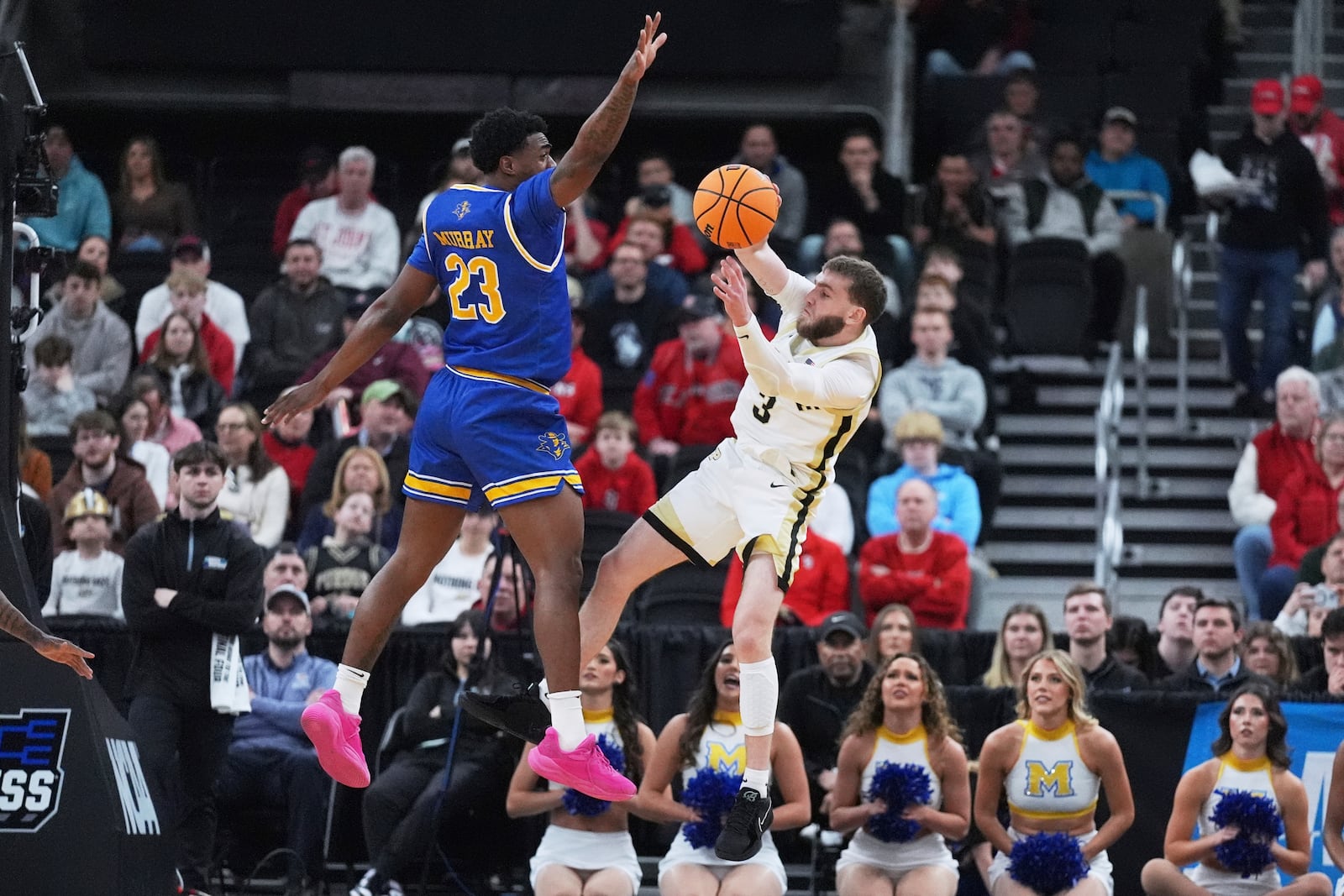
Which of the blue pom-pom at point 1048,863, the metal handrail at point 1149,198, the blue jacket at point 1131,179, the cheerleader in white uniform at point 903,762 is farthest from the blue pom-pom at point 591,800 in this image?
the blue jacket at point 1131,179

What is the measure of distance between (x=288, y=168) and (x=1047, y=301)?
658cm

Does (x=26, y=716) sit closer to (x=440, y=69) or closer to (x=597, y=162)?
(x=597, y=162)

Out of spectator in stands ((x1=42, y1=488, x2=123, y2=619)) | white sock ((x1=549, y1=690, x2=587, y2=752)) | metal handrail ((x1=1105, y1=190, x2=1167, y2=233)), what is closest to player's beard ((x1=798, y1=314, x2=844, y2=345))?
white sock ((x1=549, y1=690, x2=587, y2=752))

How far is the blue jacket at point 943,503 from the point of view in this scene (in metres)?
12.4

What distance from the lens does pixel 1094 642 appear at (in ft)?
34.9

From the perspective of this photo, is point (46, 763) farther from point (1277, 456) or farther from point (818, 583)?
point (1277, 456)

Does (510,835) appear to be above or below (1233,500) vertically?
below

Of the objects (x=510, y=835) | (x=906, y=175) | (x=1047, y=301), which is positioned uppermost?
(x=906, y=175)

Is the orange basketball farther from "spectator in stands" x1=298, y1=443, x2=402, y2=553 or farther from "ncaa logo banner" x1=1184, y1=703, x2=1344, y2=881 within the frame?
"spectator in stands" x1=298, y1=443, x2=402, y2=553

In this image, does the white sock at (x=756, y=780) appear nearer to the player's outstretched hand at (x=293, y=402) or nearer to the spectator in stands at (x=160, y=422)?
the player's outstretched hand at (x=293, y=402)

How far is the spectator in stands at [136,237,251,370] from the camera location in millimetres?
14133

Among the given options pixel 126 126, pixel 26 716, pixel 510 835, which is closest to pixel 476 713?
pixel 26 716

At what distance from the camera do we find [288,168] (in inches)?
698

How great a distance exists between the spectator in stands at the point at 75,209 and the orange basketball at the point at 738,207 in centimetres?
934
